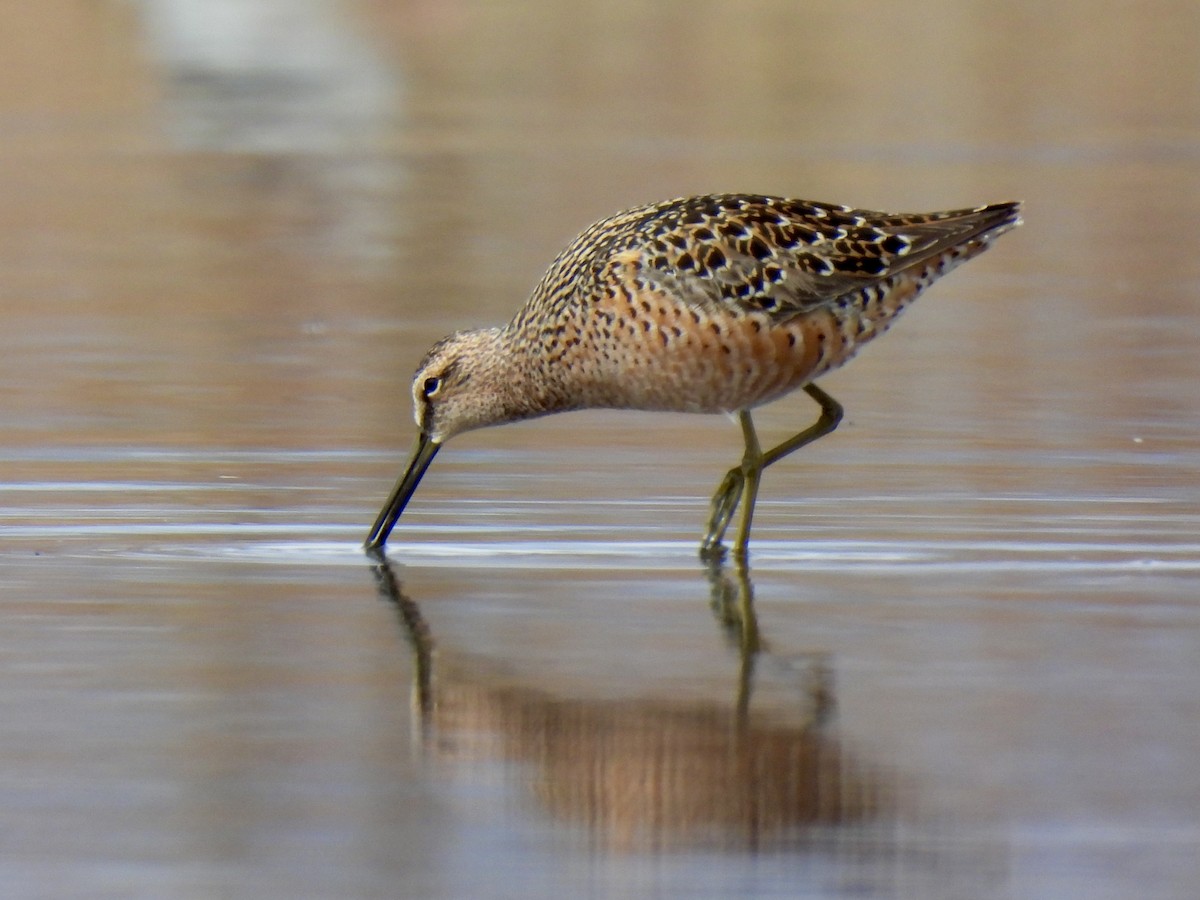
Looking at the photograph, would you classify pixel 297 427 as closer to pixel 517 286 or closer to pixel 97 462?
pixel 97 462

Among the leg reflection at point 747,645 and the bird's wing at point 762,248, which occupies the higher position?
the bird's wing at point 762,248

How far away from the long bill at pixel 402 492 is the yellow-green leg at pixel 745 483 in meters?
0.92

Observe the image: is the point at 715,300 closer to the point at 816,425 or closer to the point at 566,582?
the point at 816,425

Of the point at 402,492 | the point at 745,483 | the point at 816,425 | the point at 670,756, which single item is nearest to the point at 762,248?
the point at 745,483

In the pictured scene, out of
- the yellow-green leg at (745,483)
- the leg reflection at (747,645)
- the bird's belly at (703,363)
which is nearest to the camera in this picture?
the leg reflection at (747,645)

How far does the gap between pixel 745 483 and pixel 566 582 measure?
1047 millimetres

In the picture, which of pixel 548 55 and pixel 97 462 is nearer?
pixel 97 462

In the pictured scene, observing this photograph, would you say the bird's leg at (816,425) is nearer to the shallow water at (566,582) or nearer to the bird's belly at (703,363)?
the shallow water at (566,582)

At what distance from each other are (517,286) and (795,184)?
12.4 ft

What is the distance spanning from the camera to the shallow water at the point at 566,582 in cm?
480

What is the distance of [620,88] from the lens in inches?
1013

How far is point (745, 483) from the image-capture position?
26.2 feet

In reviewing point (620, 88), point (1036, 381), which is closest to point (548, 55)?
point (620, 88)

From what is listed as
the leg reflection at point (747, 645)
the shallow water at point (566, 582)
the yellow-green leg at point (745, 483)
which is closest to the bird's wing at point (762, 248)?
the yellow-green leg at point (745, 483)
